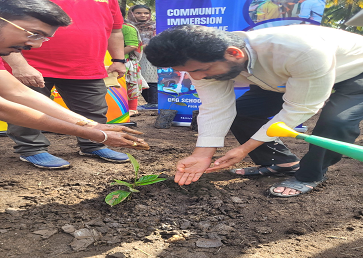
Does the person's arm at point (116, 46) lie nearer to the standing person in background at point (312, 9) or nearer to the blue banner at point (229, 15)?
the blue banner at point (229, 15)

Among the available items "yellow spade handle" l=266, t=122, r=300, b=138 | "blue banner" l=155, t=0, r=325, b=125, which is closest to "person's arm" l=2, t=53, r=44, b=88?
"yellow spade handle" l=266, t=122, r=300, b=138

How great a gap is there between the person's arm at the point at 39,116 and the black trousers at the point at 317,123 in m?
0.88

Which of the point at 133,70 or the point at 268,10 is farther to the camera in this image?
the point at 133,70

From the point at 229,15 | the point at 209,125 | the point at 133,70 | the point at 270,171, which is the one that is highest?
the point at 229,15

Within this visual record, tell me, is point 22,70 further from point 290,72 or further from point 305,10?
point 305,10

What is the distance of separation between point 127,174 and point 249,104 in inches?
42.4

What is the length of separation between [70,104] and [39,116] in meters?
1.03

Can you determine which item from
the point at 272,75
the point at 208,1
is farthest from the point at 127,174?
the point at 208,1

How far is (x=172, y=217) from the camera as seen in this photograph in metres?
1.87

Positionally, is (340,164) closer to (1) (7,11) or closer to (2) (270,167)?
(2) (270,167)

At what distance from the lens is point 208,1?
3852 mm

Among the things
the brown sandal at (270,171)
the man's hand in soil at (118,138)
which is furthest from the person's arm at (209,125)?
the brown sandal at (270,171)

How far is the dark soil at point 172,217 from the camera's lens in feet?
5.04

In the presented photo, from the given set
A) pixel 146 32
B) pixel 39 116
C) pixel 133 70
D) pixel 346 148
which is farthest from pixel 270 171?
pixel 146 32
